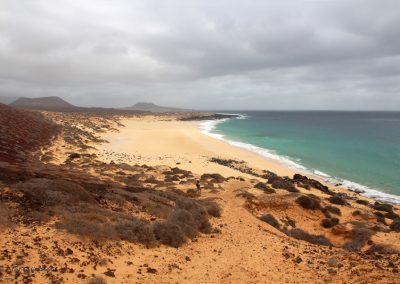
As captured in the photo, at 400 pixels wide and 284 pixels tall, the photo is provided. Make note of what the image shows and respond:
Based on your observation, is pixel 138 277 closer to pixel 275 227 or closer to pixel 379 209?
pixel 275 227

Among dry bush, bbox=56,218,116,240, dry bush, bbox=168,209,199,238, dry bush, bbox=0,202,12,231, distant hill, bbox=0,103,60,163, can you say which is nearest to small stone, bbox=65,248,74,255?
dry bush, bbox=56,218,116,240

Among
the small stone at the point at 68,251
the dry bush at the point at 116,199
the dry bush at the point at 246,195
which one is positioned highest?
the dry bush at the point at 116,199

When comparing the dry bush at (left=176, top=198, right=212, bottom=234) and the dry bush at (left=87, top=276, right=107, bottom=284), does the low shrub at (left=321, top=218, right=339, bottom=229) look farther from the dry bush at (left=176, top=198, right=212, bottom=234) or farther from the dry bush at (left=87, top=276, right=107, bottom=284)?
the dry bush at (left=87, top=276, right=107, bottom=284)

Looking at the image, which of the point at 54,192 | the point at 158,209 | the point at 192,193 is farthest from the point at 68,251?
the point at 192,193

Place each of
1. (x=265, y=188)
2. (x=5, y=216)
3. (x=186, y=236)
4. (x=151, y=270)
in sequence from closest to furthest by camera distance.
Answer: (x=151, y=270) → (x=5, y=216) → (x=186, y=236) → (x=265, y=188)

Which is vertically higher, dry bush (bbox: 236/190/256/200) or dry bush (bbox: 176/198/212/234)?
dry bush (bbox: 176/198/212/234)

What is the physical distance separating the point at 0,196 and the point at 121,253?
5.71 meters

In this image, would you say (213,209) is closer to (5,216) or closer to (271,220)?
(271,220)

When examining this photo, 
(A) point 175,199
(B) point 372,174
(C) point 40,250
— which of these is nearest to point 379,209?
(A) point 175,199

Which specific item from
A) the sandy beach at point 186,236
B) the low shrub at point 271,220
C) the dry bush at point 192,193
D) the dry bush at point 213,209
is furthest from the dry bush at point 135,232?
the dry bush at point 192,193

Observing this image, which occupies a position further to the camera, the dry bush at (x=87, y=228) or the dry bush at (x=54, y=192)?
the dry bush at (x=54, y=192)

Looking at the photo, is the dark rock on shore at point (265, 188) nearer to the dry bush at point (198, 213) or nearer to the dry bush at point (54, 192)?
the dry bush at point (198, 213)

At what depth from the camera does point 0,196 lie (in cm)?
1294

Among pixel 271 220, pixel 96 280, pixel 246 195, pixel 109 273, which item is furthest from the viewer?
pixel 246 195
